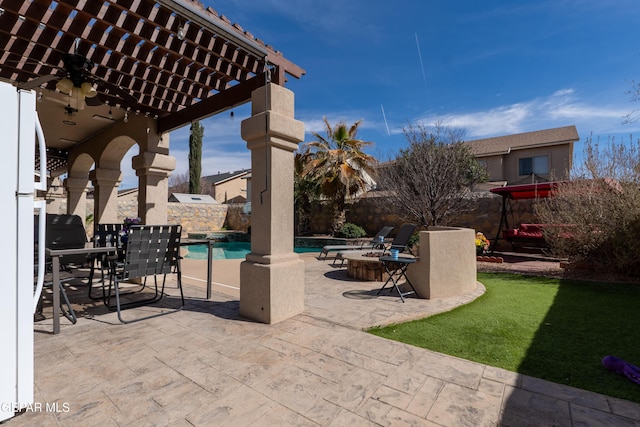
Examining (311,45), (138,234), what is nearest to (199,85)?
(138,234)

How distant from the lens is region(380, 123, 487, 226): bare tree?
1133cm

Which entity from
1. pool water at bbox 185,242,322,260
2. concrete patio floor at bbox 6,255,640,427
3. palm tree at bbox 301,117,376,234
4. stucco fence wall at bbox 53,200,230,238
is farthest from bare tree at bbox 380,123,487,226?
stucco fence wall at bbox 53,200,230,238

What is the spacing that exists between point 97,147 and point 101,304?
4.98m

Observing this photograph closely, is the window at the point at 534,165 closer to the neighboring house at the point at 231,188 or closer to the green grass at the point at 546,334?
the green grass at the point at 546,334

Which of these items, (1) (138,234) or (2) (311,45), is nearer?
(1) (138,234)

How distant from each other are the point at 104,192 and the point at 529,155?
2270cm

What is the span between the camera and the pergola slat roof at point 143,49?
343cm

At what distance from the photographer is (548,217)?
7.96 metres

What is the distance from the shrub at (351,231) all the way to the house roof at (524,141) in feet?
30.0

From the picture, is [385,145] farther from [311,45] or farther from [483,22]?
[483,22]

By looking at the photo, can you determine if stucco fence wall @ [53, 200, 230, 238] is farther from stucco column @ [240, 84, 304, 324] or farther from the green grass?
the green grass

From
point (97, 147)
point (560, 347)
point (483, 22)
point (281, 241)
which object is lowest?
point (560, 347)

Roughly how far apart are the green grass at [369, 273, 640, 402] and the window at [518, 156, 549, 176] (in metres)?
17.5

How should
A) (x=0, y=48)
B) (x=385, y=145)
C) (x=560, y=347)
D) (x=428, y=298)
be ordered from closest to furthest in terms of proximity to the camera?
(x=560, y=347) → (x=0, y=48) → (x=428, y=298) → (x=385, y=145)
